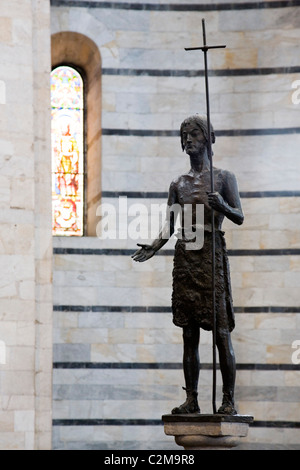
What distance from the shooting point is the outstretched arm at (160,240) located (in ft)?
39.2

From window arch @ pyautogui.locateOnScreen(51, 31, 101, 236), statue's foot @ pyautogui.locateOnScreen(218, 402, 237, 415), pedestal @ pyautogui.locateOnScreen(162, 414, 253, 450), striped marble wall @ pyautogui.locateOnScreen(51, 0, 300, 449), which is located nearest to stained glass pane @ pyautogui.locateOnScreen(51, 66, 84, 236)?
window arch @ pyautogui.locateOnScreen(51, 31, 101, 236)

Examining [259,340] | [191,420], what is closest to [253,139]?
[259,340]

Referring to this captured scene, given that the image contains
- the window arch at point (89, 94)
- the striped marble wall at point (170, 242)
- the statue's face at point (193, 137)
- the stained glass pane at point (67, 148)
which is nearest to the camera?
the statue's face at point (193, 137)

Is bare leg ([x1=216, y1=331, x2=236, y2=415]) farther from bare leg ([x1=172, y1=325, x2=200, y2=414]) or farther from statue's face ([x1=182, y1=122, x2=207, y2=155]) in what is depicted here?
statue's face ([x1=182, y1=122, x2=207, y2=155])

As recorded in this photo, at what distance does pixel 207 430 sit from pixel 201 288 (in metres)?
1.18

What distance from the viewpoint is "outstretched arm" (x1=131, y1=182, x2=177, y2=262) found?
471 inches

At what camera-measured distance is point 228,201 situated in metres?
12.0

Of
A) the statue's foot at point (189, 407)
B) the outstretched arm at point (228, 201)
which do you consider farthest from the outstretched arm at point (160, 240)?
the statue's foot at point (189, 407)

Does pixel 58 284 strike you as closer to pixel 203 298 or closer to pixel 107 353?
pixel 107 353

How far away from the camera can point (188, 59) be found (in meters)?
16.7

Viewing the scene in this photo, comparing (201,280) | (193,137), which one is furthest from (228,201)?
(201,280)

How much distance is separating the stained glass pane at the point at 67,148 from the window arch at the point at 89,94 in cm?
8

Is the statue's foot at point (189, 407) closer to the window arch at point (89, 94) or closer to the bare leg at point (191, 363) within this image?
the bare leg at point (191, 363)

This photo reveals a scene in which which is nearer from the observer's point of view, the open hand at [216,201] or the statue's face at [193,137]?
the open hand at [216,201]
